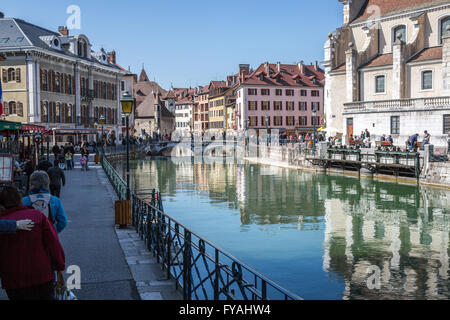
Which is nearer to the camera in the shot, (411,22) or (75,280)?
(75,280)

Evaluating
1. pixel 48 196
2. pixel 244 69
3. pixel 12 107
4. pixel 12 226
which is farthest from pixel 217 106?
pixel 12 226

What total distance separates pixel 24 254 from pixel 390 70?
45.1 metres

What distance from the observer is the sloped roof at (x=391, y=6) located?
150 feet

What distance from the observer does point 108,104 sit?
2525 inches

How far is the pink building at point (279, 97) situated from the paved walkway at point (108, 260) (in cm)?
6666

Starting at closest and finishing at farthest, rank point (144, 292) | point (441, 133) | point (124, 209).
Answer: point (144, 292) < point (124, 209) < point (441, 133)

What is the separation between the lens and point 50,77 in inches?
1941

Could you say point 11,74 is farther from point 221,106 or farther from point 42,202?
point 221,106

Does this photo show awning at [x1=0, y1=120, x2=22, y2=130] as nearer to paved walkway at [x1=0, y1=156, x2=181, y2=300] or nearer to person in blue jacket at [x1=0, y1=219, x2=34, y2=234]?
paved walkway at [x1=0, y1=156, x2=181, y2=300]

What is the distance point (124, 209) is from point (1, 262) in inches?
322

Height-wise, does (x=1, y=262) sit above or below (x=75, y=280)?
above
